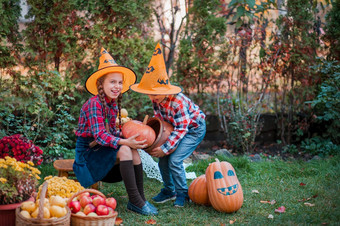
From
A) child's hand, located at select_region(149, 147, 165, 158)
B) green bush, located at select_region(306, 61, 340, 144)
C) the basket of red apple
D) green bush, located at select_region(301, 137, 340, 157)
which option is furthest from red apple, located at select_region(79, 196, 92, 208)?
green bush, located at select_region(301, 137, 340, 157)

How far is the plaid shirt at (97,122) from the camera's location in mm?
3758

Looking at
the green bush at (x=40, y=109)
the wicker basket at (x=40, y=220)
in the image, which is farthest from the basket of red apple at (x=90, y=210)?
the green bush at (x=40, y=109)

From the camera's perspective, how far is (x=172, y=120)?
4.18 m

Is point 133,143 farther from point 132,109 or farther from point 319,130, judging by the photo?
point 319,130

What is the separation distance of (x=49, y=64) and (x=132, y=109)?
143 centimetres

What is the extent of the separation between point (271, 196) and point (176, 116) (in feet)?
4.71

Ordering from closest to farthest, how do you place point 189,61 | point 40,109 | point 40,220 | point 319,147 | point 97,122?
point 40,220 → point 97,122 → point 40,109 → point 319,147 → point 189,61

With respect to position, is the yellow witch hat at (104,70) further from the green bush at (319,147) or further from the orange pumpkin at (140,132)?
the green bush at (319,147)

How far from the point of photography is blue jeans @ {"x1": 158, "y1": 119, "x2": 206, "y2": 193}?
4.15m

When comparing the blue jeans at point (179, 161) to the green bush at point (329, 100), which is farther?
the green bush at point (329, 100)

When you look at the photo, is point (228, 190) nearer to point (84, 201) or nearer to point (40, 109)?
point (84, 201)

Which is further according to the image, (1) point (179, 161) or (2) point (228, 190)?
(1) point (179, 161)

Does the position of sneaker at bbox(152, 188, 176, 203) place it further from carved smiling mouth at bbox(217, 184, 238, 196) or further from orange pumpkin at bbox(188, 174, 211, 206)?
carved smiling mouth at bbox(217, 184, 238, 196)

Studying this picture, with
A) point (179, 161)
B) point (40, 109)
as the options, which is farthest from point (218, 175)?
point (40, 109)
